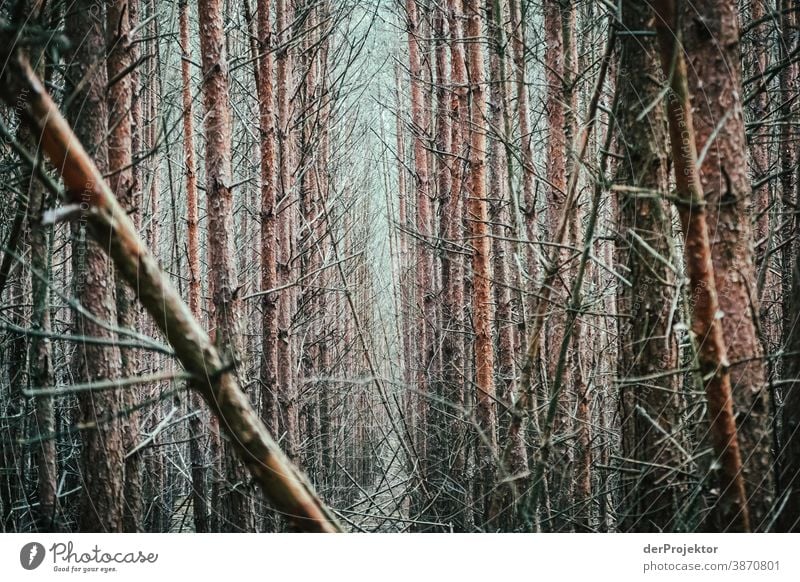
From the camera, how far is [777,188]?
2.82 metres

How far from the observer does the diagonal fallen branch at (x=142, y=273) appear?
155 cm

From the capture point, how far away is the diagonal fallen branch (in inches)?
61.2

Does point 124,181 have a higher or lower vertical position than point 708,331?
higher

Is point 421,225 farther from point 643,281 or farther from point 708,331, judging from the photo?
point 708,331

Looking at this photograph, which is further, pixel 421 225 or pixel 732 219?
pixel 421 225

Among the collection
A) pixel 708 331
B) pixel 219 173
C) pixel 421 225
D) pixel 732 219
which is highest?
pixel 421 225

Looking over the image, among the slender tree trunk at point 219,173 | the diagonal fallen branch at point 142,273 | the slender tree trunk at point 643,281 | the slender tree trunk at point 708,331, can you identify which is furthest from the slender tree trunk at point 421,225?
the diagonal fallen branch at point 142,273

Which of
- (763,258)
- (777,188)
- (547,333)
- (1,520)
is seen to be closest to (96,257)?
(1,520)

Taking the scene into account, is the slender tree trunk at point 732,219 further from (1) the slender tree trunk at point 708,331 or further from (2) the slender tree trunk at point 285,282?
(2) the slender tree trunk at point 285,282

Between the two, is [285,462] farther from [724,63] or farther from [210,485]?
[210,485]

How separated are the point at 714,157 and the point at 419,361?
6.54m

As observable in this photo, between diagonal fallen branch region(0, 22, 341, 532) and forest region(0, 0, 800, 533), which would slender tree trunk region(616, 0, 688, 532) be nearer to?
forest region(0, 0, 800, 533)

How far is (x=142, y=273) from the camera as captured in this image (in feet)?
5.11

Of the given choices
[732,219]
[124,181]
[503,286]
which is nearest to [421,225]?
[503,286]
